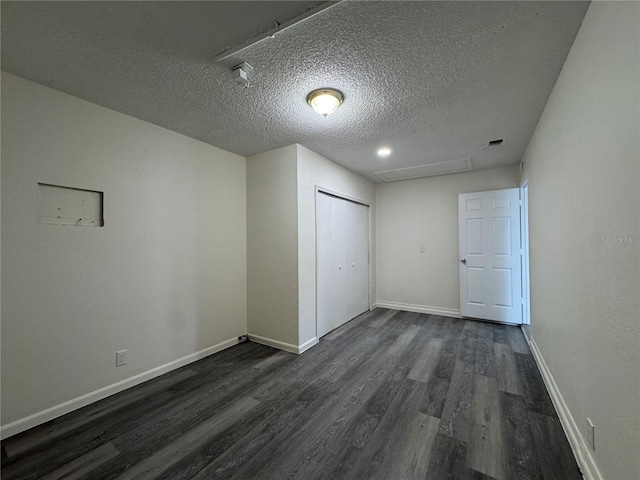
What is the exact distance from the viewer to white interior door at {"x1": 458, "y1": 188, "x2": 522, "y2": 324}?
148 inches

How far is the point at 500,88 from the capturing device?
195 centimetres

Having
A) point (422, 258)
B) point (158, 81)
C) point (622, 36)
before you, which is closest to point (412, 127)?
point (622, 36)

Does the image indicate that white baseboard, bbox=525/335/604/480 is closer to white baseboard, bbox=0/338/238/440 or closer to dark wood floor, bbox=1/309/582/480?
dark wood floor, bbox=1/309/582/480

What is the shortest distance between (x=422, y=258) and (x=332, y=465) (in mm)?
3707

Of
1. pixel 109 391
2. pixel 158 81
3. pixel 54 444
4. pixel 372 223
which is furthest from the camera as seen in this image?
pixel 372 223

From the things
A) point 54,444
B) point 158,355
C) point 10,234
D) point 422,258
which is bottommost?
point 54,444

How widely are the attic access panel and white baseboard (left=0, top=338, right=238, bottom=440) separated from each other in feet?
4.46

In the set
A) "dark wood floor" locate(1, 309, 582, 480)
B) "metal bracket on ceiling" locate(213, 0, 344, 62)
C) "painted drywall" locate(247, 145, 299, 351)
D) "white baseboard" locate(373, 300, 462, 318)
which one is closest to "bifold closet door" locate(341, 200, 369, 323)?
"white baseboard" locate(373, 300, 462, 318)

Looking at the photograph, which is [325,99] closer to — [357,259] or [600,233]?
[600,233]

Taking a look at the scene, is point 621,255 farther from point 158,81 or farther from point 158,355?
point 158,355

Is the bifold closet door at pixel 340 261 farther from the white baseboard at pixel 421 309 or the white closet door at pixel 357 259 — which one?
the white baseboard at pixel 421 309

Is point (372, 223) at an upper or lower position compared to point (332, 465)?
upper

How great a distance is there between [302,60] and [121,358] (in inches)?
109

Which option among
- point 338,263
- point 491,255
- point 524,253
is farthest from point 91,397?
point 524,253
